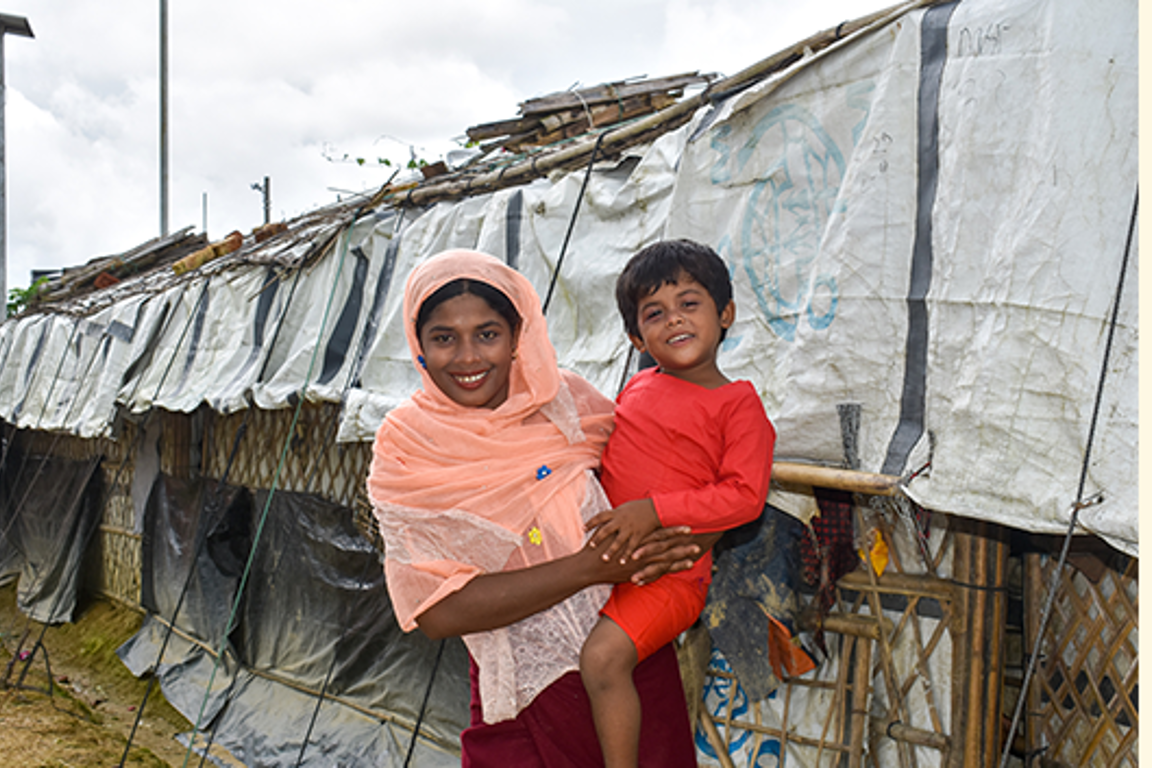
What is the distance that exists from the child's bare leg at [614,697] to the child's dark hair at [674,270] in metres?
0.66

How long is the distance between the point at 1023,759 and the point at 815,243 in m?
1.68

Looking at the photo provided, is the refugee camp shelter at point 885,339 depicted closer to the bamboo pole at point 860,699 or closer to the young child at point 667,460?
the bamboo pole at point 860,699

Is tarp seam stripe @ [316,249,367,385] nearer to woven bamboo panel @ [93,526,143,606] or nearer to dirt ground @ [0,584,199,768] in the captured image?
dirt ground @ [0,584,199,768]

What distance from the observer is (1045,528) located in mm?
1353

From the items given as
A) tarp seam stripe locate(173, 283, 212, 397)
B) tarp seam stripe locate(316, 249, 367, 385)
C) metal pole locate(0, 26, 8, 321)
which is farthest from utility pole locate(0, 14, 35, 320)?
tarp seam stripe locate(316, 249, 367, 385)

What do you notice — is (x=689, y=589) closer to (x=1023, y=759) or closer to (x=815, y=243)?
(x=815, y=243)

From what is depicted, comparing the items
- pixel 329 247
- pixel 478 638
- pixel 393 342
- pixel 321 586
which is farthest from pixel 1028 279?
pixel 321 586

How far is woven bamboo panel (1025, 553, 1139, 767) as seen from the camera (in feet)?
6.58

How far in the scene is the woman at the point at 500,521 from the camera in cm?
131

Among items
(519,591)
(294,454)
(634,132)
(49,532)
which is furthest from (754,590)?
(49,532)

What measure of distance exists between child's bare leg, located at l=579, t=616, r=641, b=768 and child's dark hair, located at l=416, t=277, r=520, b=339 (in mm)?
625

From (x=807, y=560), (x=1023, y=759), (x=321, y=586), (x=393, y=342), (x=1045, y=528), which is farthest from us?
(x=321, y=586)

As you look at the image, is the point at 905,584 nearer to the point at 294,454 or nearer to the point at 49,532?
the point at 294,454

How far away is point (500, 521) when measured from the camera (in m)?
1.38
